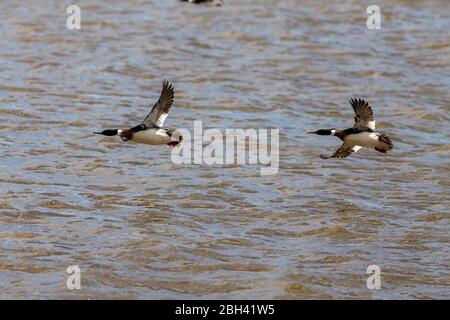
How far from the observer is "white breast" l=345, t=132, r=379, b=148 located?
12938mm

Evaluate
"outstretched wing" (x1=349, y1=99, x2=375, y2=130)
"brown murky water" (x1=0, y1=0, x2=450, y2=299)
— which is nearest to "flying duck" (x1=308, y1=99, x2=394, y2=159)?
"outstretched wing" (x1=349, y1=99, x2=375, y2=130)

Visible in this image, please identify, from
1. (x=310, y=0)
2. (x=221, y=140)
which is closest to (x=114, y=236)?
(x=221, y=140)

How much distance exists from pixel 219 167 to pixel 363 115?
2.92m

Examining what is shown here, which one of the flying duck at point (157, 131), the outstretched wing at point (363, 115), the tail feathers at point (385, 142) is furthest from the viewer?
the outstretched wing at point (363, 115)

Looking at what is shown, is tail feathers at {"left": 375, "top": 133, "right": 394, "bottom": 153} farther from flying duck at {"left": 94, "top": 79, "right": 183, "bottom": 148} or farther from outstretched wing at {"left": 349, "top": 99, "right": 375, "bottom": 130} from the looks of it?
flying duck at {"left": 94, "top": 79, "right": 183, "bottom": 148}

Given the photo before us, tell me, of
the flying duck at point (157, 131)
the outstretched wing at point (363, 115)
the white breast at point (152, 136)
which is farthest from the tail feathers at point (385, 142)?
the white breast at point (152, 136)

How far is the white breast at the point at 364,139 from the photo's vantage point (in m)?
12.9

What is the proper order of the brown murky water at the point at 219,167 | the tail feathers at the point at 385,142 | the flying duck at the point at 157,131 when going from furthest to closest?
the tail feathers at the point at 385,142 < the flying duck at the point at 157,131 < the brown murky water at the point at 219,167

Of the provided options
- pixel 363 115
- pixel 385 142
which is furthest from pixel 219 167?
pixel 385 142

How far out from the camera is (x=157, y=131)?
41.7ft

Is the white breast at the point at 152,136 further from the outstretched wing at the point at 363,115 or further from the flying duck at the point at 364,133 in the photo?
the outstretched wing at the point at 363,115

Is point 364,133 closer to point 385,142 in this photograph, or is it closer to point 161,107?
point 385,142

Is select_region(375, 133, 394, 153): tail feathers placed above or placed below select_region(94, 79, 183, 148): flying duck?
below

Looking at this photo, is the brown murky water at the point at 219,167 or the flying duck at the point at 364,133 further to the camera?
the flying duck at the point at 364,133
